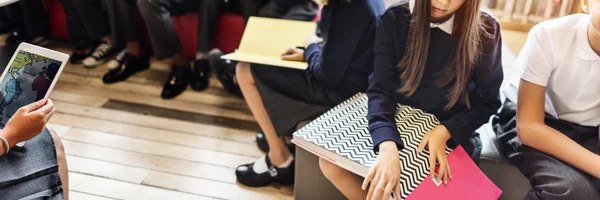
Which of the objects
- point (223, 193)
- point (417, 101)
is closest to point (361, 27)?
point (417, 101)

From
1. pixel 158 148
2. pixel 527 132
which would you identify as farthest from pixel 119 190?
pixel 527 132

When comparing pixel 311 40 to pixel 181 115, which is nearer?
pixel 311 40

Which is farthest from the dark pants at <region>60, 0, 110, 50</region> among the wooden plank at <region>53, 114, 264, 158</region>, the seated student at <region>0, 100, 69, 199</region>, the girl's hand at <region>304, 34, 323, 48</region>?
the seated student at <region>0, 100, 69, 199</region>

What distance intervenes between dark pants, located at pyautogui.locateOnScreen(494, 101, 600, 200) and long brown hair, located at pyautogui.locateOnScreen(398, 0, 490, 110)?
18 cm

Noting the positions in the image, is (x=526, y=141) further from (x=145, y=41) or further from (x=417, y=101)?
(x=145, y=41)

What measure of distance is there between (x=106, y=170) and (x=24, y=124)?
0.68 m

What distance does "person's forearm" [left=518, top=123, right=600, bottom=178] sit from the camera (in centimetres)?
111

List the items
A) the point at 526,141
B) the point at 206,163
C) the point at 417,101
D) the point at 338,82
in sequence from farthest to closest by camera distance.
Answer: the point at 206,163 → the point at 338,82 → the point at 417,101 → the point at 526,141

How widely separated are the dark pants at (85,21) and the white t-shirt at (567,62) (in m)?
1.79

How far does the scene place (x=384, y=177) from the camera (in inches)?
43.3

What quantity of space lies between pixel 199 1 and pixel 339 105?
3.48ft

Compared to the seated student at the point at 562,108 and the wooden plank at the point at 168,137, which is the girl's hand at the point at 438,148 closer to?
the seated student at the point at 562,108

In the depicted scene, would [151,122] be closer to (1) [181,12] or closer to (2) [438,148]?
(1) [181,12]

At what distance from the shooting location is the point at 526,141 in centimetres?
120
